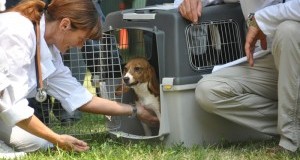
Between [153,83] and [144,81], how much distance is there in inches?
1.9

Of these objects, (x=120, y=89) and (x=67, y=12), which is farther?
(x=120, y=89)

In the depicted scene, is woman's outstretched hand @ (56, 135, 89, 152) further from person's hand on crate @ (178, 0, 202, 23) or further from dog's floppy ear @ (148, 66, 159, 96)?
person's hand on crate @ (178, 0, 202, 23)

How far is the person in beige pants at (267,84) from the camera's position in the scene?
2.68 meters

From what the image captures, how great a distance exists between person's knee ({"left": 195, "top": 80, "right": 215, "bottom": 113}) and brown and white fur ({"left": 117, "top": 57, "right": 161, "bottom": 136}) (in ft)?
1.34

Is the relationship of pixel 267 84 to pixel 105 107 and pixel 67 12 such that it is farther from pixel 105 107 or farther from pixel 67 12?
pixel 67 12

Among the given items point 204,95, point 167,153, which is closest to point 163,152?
point 167,153

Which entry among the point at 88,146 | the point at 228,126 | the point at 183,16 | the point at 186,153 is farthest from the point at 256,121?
the point at 88,146

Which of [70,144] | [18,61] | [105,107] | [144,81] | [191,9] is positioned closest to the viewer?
[18,61]

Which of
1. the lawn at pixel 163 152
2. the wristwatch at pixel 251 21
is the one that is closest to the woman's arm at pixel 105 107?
the lawn at pixel 163 152

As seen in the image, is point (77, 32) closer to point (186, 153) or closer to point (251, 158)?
point (186, 153)

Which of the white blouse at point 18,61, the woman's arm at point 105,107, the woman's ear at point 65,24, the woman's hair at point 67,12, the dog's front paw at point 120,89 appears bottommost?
the woman's arm at point 105,107

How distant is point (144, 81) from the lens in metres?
3.26

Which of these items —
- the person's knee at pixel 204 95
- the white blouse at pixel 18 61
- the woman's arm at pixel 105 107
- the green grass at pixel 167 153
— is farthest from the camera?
the woman's arm at pixel 105 107

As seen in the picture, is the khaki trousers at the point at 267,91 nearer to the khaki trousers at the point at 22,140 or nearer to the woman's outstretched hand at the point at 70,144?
the woman's outstretched hand at the point at 70,144
